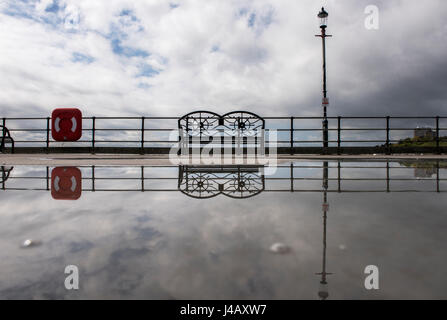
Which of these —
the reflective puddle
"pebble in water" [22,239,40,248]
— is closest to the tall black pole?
the reflective puddle

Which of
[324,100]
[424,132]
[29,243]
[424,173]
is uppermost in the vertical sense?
[324,100]

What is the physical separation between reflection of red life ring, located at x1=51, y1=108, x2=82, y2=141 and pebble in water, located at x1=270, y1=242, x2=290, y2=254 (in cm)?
894

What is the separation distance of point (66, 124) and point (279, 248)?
9101 millimetres

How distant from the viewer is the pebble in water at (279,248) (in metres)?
0.94

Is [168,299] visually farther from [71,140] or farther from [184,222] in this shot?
[71,140]

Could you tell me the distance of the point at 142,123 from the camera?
9.12 meters

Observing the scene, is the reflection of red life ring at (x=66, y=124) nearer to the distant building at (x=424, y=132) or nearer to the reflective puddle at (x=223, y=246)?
the reflective puddle at (x=223, y=246)

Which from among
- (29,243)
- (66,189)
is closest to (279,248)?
(29,243)

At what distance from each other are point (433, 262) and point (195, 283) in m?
0.77

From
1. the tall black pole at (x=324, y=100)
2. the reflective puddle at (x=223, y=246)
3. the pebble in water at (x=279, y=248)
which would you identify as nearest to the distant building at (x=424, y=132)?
the tall black pole at (x=324, y=100)

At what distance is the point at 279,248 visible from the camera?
97 cm

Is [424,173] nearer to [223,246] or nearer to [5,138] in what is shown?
[223,246]
